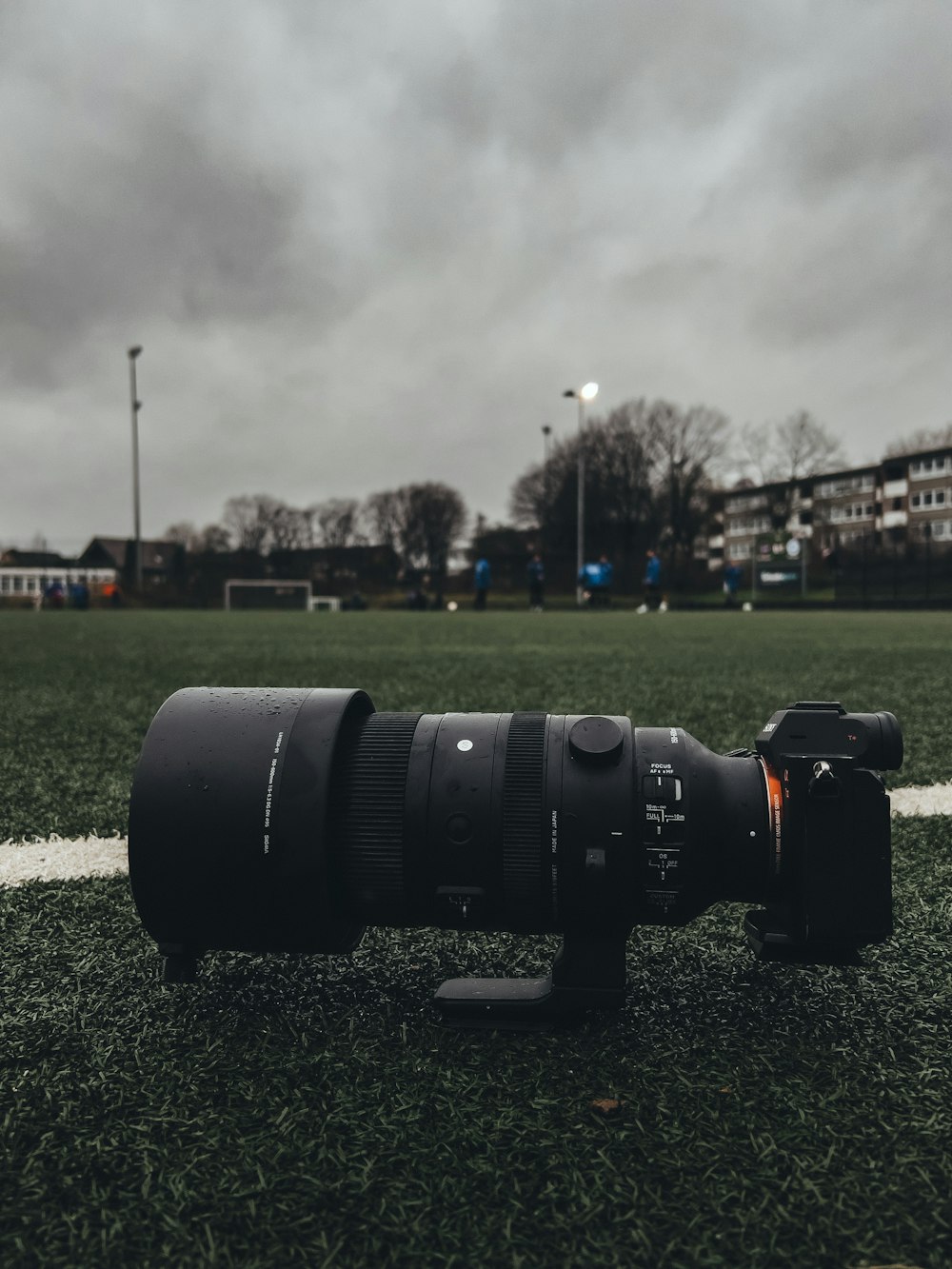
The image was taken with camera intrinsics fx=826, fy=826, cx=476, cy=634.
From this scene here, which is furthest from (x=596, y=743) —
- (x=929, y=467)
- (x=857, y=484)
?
(x=857, y=484)

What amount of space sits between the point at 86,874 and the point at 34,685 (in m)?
4.30

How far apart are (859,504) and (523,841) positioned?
8546cm

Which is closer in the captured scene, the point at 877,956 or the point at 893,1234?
the point at 893,1234

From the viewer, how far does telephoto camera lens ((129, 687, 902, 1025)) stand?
3.84ft

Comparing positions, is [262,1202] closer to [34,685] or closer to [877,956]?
[877,956]

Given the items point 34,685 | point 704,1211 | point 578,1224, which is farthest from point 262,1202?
point 34,685

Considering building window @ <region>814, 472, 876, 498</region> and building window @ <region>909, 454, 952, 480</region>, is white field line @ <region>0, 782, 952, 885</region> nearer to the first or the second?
building window @ <region>814, 472, 876, 498</region>

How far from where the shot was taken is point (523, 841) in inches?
47.0

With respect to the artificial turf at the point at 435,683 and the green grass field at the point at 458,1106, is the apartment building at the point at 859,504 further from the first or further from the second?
the green grass field at the point at 458,1106

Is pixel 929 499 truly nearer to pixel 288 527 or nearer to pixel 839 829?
pixel 288 527

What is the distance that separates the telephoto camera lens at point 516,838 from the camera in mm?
1169

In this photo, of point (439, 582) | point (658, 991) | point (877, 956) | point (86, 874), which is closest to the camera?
point (658, 991)

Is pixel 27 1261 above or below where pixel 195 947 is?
below

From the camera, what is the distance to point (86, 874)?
1.91 meters
